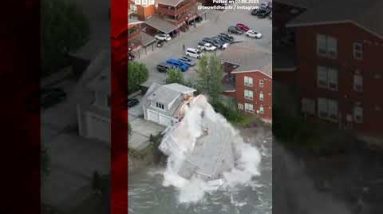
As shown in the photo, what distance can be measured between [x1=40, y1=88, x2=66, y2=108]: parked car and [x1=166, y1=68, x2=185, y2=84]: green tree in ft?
1.02

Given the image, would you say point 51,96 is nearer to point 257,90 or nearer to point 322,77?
point 257,90

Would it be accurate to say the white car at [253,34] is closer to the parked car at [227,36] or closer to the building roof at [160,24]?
the parked car at [227,36]

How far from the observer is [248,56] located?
6.63ft

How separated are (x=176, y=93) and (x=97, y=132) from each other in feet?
0.86

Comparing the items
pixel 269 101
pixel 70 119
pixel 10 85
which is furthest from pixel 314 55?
pixel 10 85

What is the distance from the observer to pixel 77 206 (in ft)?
7.10

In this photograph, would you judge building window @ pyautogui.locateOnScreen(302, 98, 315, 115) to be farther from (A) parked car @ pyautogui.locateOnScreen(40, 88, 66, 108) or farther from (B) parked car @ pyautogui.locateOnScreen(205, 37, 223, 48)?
(A) parked car @ pyautogui.locateOnScreen(40, 88, 66, 108)

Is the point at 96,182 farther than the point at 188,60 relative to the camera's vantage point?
Yes

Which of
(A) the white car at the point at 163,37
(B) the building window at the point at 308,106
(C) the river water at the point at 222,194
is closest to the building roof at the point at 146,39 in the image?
(A) the white car at the point at 163,37

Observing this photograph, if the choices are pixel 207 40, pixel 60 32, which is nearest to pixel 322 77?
pixel 207 40

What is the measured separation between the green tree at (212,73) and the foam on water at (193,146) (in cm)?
5

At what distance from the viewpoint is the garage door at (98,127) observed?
211 cm

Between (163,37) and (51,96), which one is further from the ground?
(163,37)

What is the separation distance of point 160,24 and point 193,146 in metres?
0.35
